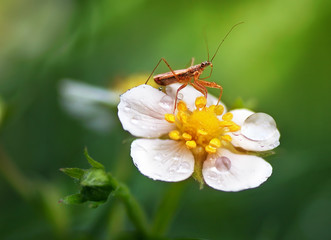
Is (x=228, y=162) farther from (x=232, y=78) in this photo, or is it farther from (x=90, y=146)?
(x=232, y=78)

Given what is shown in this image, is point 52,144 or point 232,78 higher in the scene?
point 232,78

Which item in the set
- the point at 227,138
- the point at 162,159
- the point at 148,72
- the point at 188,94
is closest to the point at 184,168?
the point at 162,159

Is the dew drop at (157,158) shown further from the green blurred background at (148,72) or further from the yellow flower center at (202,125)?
the green blurred background at (148,72)

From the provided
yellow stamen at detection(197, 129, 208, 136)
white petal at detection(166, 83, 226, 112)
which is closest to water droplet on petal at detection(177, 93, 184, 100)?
white petal at detection(166, 83, 226, 112)

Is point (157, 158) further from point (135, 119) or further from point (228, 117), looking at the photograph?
point (228, 117)

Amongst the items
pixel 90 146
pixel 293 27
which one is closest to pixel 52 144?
pixel 90 146

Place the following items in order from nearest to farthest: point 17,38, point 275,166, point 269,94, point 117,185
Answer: point 117,185, point 275,166, point 269,94, point 17,38
